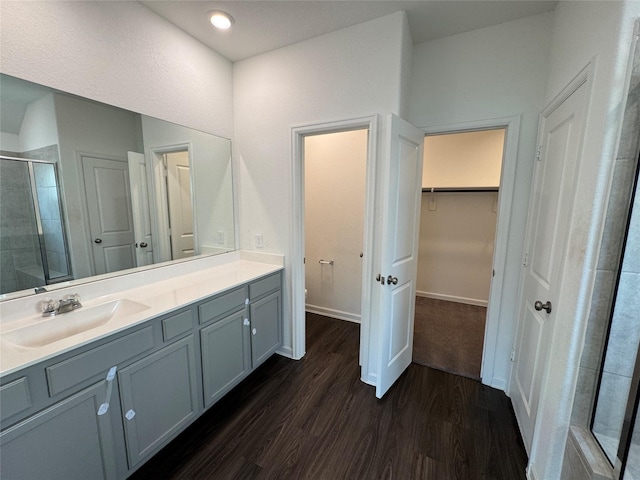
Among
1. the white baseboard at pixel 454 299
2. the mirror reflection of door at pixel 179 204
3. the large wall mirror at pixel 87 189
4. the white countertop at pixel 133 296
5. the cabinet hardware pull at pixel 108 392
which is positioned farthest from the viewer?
the white baseboard at pixel 454 299

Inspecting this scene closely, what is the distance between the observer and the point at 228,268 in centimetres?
234

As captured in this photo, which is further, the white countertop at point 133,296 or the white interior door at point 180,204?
the white interior door at point 180,204

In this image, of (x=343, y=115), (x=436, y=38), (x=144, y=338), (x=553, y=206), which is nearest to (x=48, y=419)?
(x=144, y=338)

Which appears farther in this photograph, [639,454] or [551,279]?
[551,279]

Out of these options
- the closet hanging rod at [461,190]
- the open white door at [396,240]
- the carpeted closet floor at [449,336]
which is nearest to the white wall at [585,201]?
the open white door at [396,240]

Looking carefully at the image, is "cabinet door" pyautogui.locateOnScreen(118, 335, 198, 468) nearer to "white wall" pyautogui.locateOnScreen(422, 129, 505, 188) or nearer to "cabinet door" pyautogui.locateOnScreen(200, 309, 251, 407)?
"cabinet door" pyautogui.locateOnScreen(200, 309, 251, 407)

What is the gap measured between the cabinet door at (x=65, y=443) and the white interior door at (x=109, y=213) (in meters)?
0.80

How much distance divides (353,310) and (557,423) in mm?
2126

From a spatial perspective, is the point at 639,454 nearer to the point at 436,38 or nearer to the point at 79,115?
the point at 436,38

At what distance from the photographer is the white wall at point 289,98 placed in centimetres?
183

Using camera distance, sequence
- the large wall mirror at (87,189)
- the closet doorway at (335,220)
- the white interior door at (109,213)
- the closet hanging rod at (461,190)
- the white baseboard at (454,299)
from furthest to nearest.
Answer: the white baseboard at (454,299)
the closet hanging rod at (461,190)
the closet doorway at (335,220)
the white interior door at (109,213)
the large wall mirror at (87,189)

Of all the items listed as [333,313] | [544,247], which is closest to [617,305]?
[544,247]

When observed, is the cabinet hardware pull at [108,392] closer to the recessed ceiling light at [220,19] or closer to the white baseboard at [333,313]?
the recessed ceiling light at [220,19]

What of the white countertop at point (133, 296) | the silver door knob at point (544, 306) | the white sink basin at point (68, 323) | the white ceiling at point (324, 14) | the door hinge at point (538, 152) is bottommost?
the white sink basin at point (68, 323)
